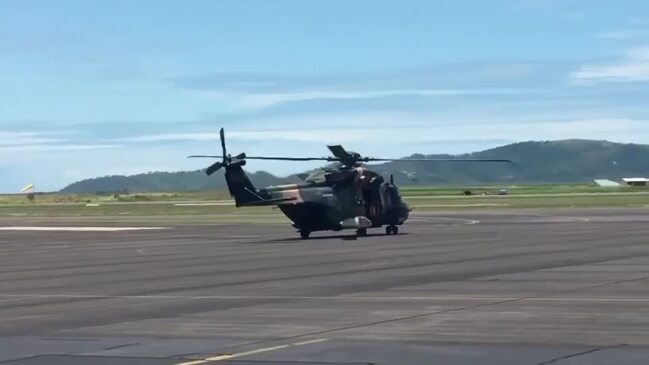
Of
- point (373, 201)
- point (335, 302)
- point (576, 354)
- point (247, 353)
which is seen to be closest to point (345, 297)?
point (335, 302)

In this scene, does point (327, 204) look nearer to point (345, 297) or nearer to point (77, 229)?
point (77, 229)

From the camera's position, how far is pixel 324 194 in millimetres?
53938

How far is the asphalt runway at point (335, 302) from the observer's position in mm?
17672

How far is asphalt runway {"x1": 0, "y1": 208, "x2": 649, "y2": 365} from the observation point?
58.0 ft

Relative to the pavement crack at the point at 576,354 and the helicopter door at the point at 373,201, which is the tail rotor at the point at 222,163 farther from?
the pavement crack at the point at 576,354

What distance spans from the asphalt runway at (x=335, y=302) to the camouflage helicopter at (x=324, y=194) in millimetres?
3402

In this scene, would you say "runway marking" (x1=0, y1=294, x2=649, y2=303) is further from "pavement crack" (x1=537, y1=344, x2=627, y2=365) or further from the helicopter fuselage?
the helicopter fuselage

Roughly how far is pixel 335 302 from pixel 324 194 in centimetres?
2927

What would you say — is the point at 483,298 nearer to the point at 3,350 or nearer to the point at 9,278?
the point at 3,350

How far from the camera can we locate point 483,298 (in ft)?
81.3

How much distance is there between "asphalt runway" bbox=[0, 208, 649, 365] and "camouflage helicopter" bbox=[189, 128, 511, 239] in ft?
11.2

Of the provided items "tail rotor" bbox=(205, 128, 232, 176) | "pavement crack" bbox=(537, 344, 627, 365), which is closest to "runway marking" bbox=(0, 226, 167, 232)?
"tail rotor" bbox=(205, 128, 232, 176)

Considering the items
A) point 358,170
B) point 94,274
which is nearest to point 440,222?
point 358,170

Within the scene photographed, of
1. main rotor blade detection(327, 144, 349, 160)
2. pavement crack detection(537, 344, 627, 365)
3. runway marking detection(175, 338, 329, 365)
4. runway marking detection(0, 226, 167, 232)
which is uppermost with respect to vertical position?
main rotor blade detection(327, 144, 349, 160)
